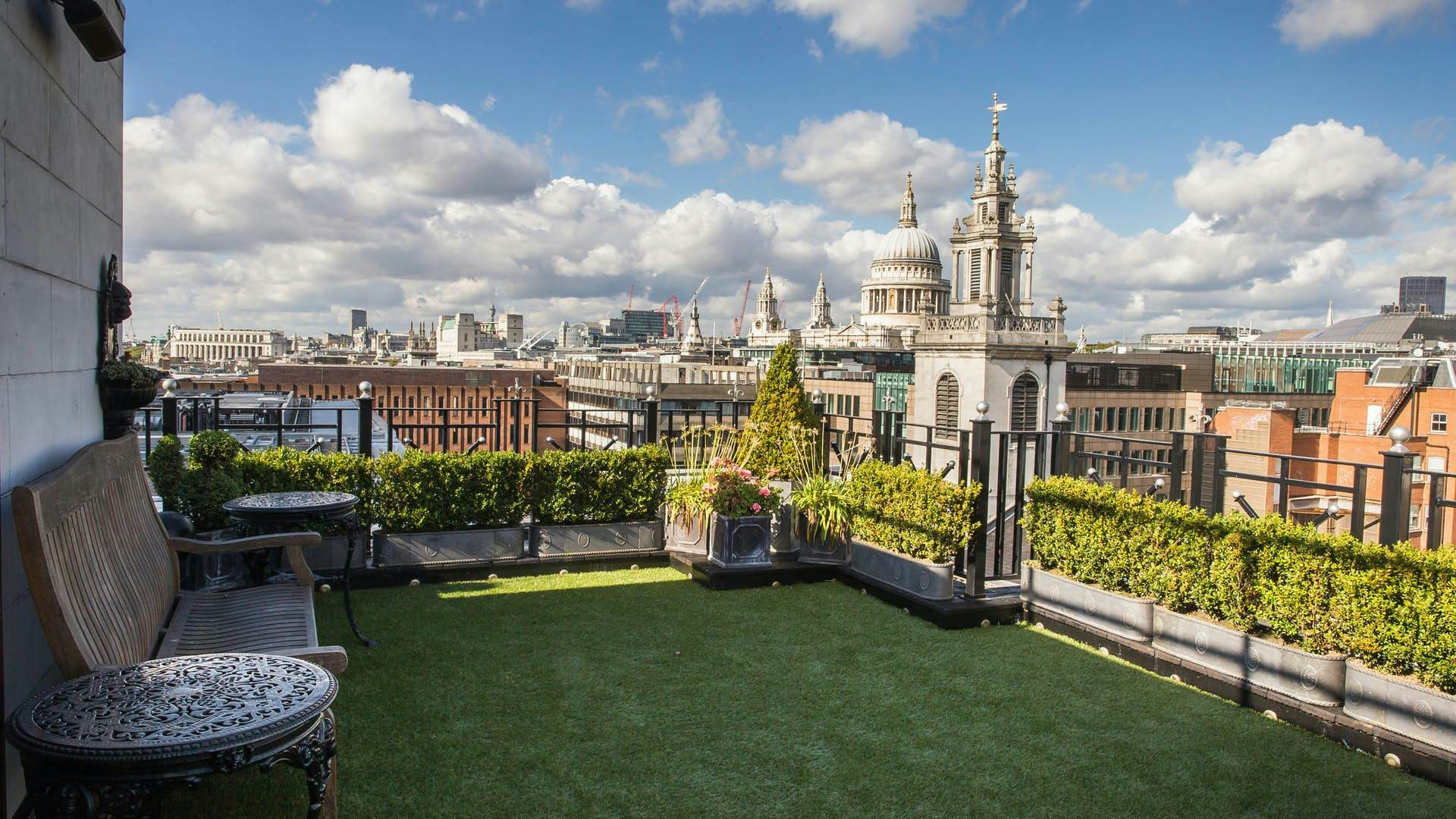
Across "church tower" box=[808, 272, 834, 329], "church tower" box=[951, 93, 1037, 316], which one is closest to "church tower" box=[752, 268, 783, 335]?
"church tower" box=[808, 272, 834, 329]

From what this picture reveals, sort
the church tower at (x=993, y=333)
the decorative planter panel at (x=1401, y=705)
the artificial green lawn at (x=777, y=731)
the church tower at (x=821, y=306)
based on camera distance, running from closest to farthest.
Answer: the artificial green lawn at (x=777, y=731) < the decorative planter panel at (x=1401, y=705) < the church tower at (x=993, y=333) < the church tower at (x=821, y=306)

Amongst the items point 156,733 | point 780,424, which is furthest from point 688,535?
point 156,733

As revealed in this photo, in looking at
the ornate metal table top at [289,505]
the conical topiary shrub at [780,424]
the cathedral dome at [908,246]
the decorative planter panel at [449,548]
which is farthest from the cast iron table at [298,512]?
the cathedral dome at [908,246]

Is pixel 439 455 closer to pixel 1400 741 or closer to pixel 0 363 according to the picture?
pixel 0 363

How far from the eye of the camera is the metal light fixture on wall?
152 inches

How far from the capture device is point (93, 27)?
157 inches

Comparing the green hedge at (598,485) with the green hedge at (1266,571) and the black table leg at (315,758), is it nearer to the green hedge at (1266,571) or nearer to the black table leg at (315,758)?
the green hedge at (1266,571)

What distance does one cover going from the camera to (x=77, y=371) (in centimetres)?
449

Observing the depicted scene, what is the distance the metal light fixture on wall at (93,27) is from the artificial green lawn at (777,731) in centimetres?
351

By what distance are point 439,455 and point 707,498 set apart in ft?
8.08

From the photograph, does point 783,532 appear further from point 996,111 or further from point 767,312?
point 767,312

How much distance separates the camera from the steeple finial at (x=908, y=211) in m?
105

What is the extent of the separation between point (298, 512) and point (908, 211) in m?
106

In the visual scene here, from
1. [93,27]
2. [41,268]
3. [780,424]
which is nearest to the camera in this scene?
[41,268]
